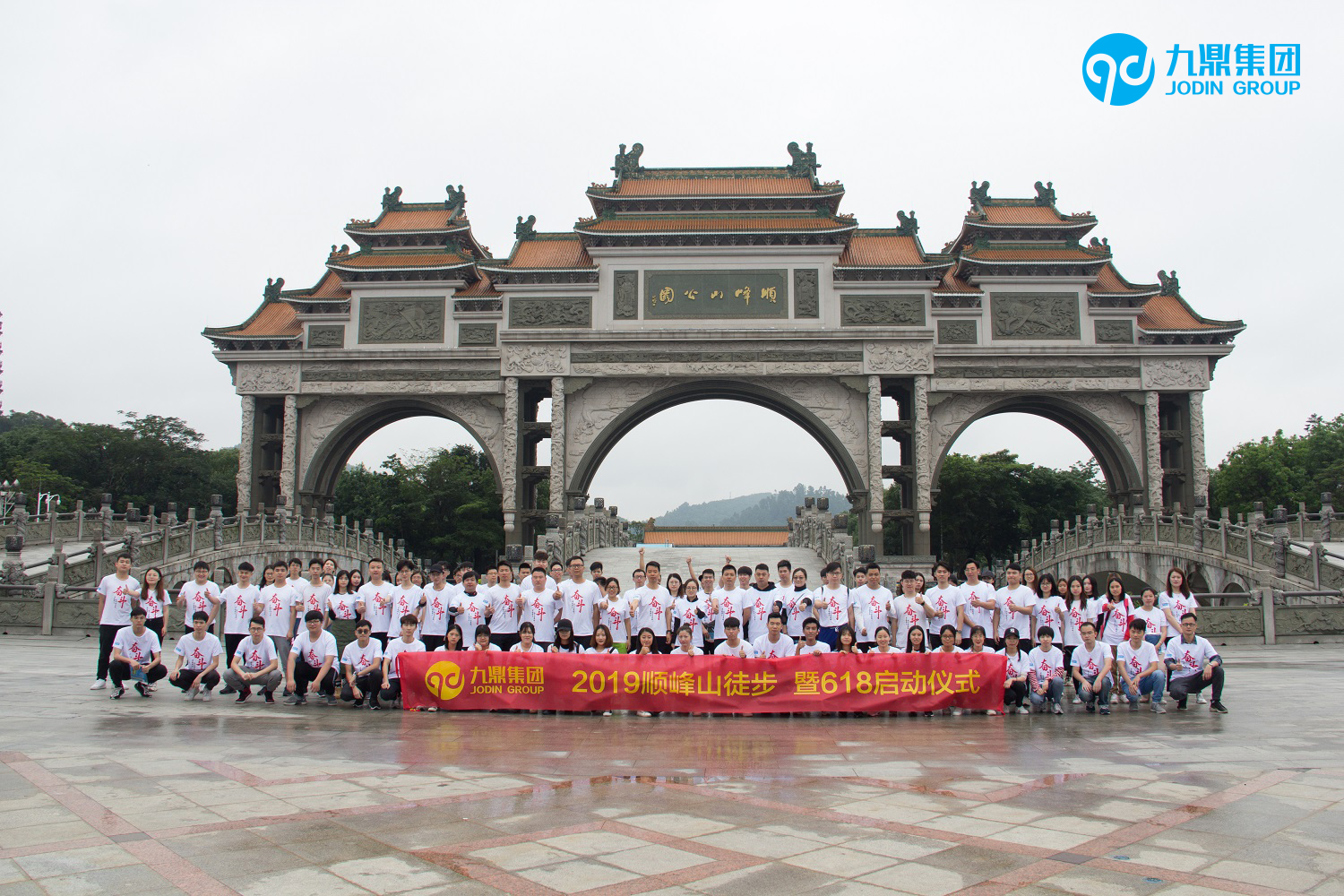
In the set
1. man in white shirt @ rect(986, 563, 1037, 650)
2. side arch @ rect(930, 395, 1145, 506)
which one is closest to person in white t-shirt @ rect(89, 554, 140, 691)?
man in white shirt @ rect(986, 563, 1037, 650)

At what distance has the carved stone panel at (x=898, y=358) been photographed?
26.5 metres

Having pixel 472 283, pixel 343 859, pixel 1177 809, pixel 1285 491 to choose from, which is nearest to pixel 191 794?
pixel 343 859

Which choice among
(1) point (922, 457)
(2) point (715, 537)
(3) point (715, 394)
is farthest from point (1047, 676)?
(2) point (715, 537)

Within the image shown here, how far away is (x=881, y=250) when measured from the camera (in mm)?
28375

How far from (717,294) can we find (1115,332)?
11.2m

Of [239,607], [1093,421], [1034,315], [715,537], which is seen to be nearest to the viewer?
[239,607]

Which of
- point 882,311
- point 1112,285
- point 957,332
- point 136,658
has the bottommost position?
point 136,658

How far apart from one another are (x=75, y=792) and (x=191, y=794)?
52 centimetres

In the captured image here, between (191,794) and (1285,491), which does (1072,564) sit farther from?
(191,794)

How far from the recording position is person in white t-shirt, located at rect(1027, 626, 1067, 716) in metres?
8.03

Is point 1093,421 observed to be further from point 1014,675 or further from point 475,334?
point 1014,675

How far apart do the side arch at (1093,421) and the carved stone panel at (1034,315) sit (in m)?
1.75

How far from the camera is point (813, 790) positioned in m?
4.89

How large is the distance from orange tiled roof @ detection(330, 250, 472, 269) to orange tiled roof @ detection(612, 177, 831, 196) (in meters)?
5.09
